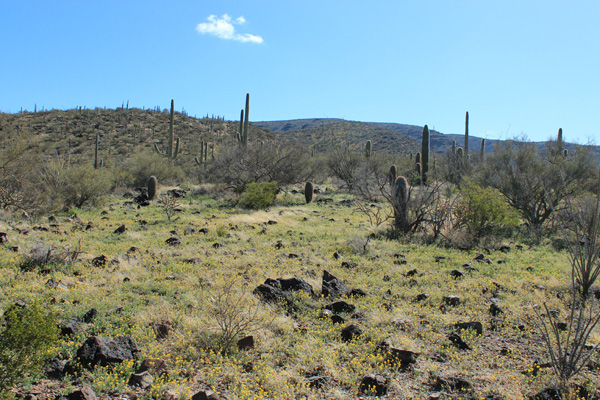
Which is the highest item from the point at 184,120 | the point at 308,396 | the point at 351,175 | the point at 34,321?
the point at 184,120

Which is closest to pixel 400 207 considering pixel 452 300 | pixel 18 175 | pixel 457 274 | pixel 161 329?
pixel 457 274

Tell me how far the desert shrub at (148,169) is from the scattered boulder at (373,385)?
24.1 meters

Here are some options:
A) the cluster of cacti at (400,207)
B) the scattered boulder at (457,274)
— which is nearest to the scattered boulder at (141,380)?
the scattered boulder at (457,274)

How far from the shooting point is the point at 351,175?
29000 millimetres

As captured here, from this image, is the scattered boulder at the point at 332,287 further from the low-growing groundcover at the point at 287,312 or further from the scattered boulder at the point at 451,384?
the scattered boulder at the point at 451,384

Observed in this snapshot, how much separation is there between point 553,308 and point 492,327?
1.40 metres

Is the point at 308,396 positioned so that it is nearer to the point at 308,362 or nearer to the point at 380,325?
the point at 308,362

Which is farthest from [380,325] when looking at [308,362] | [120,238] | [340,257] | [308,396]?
[120,238]

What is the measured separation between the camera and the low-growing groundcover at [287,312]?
4328 millimetres

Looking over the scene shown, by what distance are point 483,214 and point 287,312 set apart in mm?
8526

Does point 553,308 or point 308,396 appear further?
point 553,308

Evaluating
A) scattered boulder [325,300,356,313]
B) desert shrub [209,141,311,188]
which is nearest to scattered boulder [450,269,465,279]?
scattered boulder [325,300,356,313]

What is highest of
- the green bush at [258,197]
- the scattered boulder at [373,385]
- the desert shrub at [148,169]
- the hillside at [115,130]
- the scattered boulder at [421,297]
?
the hillside at [115,130]

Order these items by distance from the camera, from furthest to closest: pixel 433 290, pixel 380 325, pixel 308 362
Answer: pixel 433 290 → pixel 380 325 → pixel 308 362
